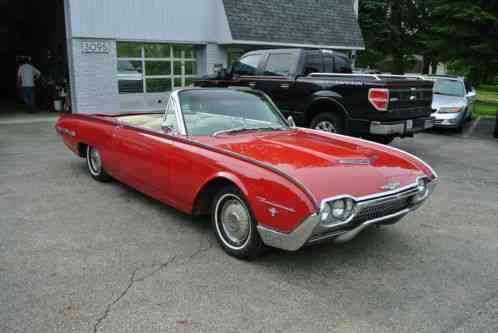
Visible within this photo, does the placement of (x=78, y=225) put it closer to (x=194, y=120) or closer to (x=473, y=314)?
(x=194, y=120)

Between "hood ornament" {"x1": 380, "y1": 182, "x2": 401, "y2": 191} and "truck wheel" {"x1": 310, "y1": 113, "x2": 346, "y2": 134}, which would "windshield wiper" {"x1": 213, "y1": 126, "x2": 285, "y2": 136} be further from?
"truck wheel" {"x1": 310, "y1": 113, "x2": 346, "y2": 134}

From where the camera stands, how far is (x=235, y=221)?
12.8 feet

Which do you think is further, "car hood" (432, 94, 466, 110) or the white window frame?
the white window frame

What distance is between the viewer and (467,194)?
6.18m

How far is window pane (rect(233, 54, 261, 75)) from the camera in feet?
33.6

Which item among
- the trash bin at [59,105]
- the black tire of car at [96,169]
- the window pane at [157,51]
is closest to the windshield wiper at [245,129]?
the black tire of car at [96,169]

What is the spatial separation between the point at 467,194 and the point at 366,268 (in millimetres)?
3144

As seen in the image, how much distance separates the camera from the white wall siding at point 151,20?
1322cm

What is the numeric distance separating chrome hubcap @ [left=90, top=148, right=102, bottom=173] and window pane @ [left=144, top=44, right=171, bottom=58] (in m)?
9.41

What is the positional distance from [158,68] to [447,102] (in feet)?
30.3

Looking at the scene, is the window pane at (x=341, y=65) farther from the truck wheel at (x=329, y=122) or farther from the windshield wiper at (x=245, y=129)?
the windshield wiper at (x=245, y=129)

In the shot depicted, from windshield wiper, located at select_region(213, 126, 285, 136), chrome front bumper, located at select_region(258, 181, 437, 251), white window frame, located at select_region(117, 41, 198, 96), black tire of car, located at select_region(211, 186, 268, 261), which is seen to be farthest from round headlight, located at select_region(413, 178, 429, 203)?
white window frame, located at select_region(117, 41, 198, 96)

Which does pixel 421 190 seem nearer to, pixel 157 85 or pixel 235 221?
pixel 235 221

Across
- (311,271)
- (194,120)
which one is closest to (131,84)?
(194,120)
